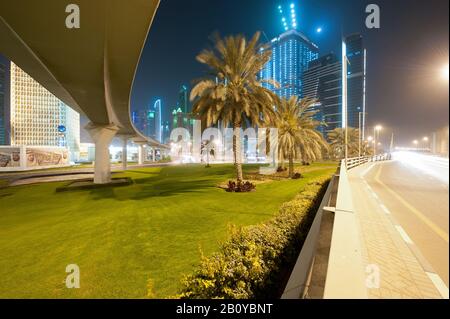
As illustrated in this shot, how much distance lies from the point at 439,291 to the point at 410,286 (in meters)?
0.38

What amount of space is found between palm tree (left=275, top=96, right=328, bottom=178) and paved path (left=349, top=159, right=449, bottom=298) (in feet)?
41.4

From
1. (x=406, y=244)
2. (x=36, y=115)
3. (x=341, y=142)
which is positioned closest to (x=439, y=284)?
(x=406, y=244)

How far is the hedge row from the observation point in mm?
3463

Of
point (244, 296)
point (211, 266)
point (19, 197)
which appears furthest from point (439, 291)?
point (19, 197)

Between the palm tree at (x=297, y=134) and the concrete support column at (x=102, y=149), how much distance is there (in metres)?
17.3

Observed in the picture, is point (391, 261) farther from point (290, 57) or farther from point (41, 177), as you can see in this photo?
point (290, 57)

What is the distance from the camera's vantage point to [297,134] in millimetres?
21953

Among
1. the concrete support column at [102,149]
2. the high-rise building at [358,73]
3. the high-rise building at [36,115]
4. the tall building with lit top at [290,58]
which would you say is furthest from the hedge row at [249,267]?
the tall building with lit top at [290,58]

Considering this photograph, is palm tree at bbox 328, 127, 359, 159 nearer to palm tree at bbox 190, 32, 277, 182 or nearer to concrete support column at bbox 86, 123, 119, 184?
palm tree at bbox 190, 32, 277, 182

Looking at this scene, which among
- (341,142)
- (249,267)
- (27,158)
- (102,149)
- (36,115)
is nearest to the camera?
(249,267)

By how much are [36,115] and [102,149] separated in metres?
117

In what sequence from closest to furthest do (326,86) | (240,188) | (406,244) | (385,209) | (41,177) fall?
1. (406,244)
2. (385,209)
3. (240,188)
4. (41,177)
5. (326,86)

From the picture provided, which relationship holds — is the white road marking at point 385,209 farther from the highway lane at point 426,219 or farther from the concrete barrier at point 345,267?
the concrete barrier at point 345,267

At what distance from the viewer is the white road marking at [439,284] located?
346cm
